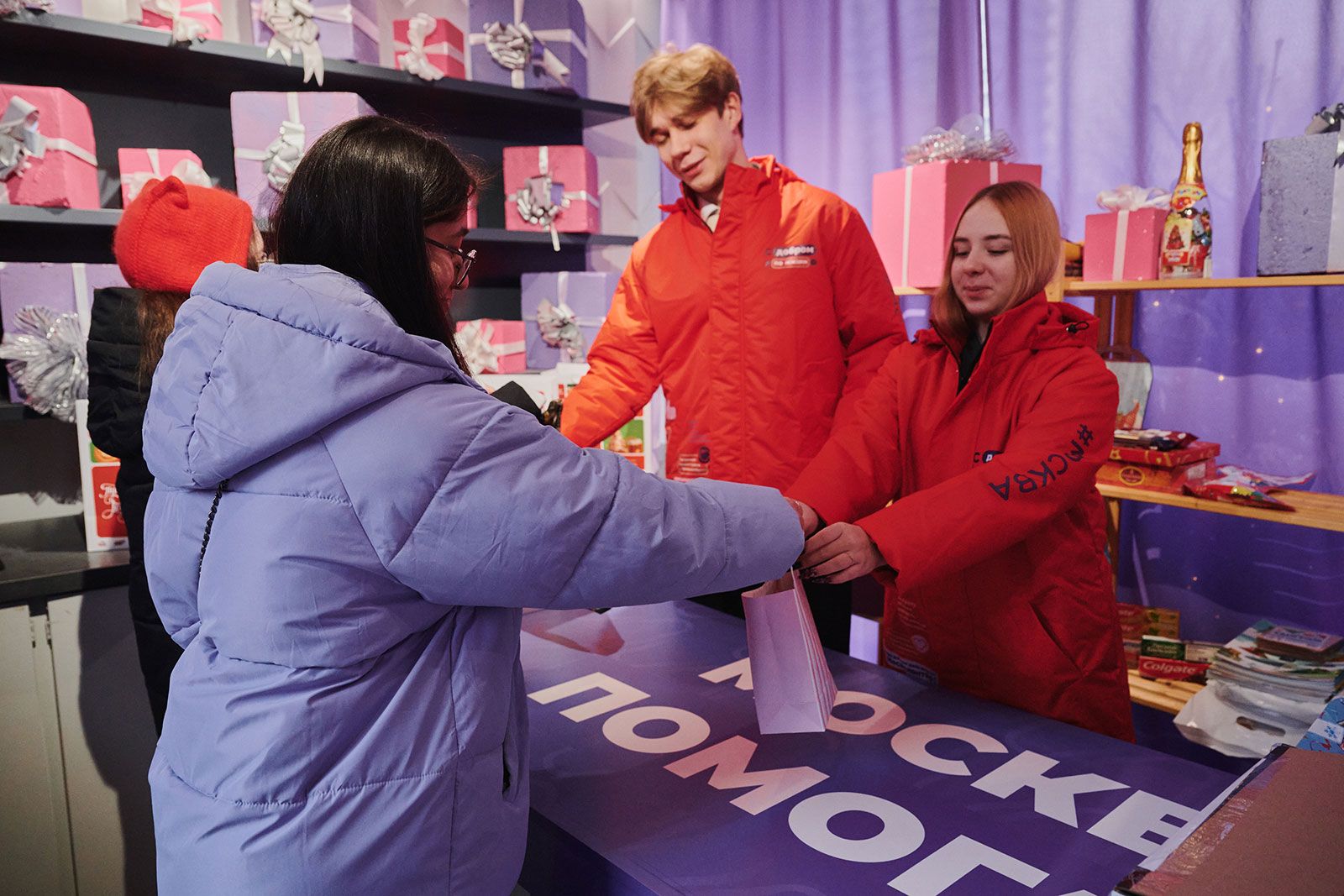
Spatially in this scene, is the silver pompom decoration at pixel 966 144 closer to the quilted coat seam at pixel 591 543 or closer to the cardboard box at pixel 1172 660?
the cardboard box at pixel 1172 660

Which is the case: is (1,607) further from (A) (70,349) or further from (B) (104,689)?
(A) (70,349)

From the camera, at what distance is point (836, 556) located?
49.5 inches

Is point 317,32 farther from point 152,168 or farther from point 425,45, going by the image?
point 152,168

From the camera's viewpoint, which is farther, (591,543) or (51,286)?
(51,286)

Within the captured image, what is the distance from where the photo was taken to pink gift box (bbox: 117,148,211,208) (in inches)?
87.1

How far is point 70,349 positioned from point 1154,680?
2.72m

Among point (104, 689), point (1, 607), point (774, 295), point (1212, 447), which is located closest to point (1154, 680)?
point (1212, 447)

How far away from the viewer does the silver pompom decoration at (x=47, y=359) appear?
6.91 feet

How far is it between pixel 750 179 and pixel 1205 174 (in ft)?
3.90

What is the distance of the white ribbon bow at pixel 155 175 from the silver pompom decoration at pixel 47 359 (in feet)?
1.15

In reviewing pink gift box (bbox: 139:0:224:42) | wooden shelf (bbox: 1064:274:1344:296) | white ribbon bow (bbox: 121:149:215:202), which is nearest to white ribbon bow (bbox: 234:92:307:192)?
white ribbon bow (bbox: 121:149:215:202)

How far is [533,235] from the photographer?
2812mm

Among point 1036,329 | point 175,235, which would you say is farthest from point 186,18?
point 1036,329

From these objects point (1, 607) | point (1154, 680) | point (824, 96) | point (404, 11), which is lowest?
point (1154, 680)
